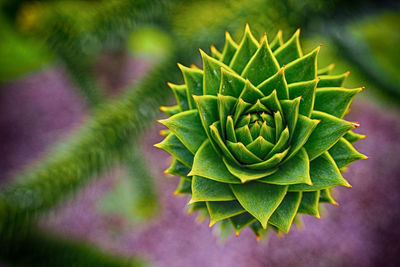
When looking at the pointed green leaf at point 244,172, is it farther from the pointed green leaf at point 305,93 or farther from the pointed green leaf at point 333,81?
the pointed green leaf at point 333,81

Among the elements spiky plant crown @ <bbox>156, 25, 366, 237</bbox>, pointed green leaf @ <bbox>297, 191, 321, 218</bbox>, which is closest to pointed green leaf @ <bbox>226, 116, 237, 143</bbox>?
spiky plant crown @ <bbox>156, 25, 366, 237</bbox>

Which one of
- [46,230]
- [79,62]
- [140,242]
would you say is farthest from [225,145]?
[140,242]

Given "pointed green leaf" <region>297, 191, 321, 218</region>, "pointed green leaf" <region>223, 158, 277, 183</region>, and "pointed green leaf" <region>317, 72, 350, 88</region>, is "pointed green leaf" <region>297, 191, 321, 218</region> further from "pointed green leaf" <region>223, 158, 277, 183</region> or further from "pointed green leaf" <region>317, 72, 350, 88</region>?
"pointed green leaf" <region>317, 72, 350, 88</region>

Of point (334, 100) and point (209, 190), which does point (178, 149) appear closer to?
point (209, 190)

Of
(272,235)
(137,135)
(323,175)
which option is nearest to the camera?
(323,175)

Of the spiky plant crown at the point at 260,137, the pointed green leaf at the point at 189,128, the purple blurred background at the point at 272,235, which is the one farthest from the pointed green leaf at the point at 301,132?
the purple blurred background at the point at 272,235

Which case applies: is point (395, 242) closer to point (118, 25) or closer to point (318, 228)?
point (318, 228)

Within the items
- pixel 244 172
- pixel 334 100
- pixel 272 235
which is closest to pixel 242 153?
pixel 244 172

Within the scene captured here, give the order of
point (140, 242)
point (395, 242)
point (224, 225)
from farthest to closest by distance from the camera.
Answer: point (140, 242), point (395, 242), point (224, 225)
